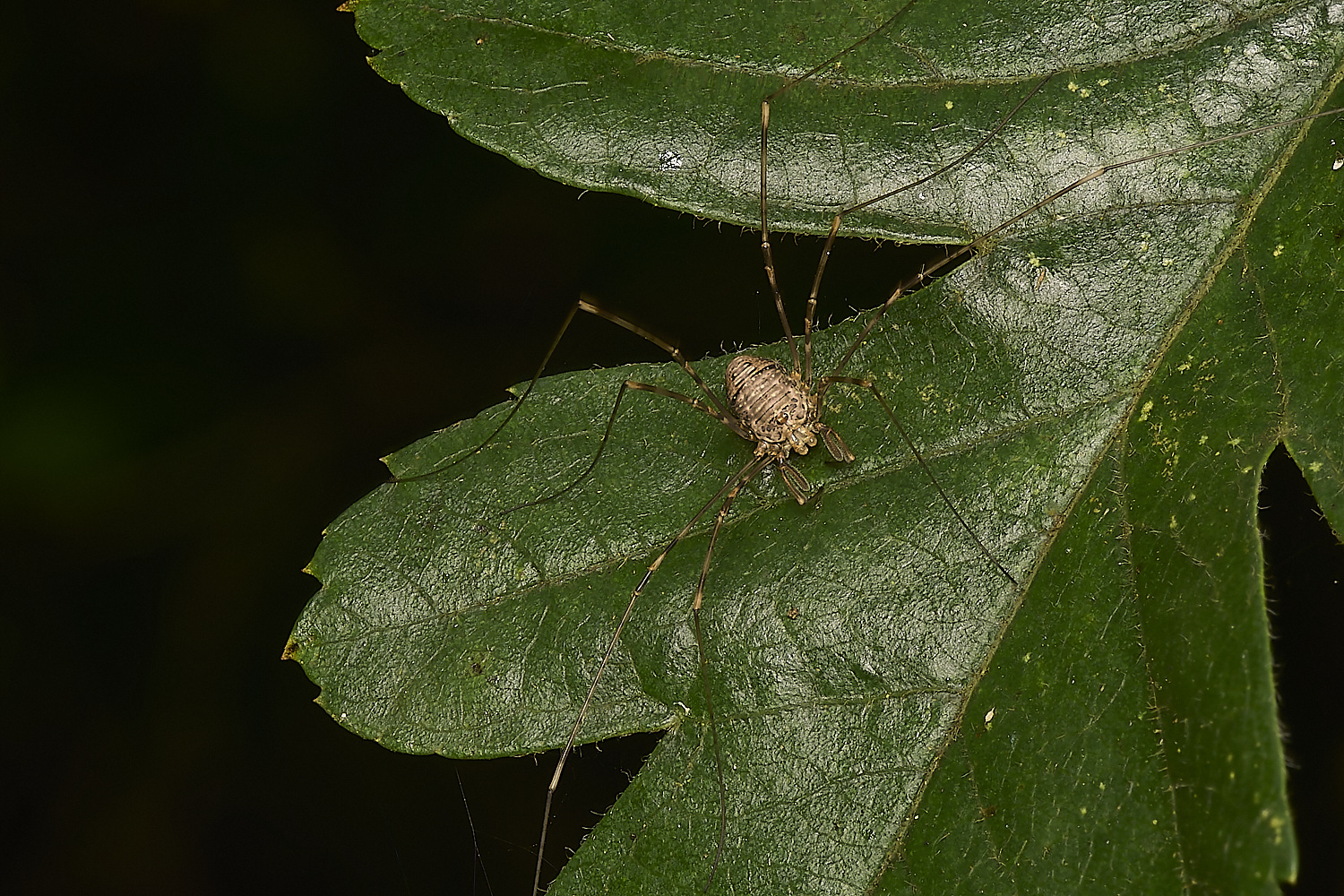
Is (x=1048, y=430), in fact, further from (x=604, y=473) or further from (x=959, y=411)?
(x=604, y=473)

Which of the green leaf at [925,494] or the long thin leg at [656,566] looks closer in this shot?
the green leaf at [925,494]

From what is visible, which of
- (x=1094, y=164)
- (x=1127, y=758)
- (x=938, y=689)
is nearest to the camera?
(x=1127, y=758)

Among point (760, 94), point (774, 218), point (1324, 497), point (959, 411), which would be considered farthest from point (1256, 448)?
point (760, 94)

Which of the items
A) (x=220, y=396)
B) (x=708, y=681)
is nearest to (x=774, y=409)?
(x=708, y=681)

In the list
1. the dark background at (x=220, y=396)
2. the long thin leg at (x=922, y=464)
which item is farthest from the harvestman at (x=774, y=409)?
the dark background at (x=220, y=396)

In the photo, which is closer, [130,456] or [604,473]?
[604,473]

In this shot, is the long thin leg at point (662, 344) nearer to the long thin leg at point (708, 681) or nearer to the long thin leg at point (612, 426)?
the long thin leg at point (612, 426)

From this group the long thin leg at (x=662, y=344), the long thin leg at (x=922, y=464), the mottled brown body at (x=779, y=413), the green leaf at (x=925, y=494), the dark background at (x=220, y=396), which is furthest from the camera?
the dark background at (x=220, y=396)
